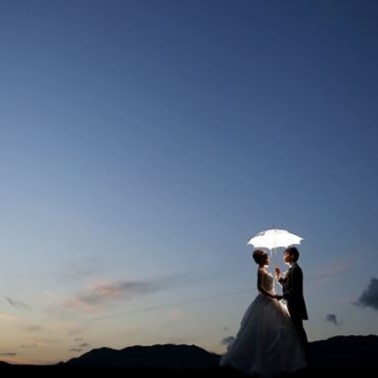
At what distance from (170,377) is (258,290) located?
145 inches

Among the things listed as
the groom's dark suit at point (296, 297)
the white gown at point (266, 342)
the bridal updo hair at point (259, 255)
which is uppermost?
the bridal updo hair at point (259, 255)

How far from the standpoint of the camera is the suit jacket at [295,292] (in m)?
14.6

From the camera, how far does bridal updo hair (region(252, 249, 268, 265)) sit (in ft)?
50.0

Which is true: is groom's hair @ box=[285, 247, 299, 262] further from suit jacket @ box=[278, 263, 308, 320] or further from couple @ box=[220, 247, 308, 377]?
suit jacket @ box=[278, 263, 308, 320]

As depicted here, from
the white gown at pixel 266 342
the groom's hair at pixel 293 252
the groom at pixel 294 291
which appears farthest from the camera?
the groom's hair at pixel 293 252

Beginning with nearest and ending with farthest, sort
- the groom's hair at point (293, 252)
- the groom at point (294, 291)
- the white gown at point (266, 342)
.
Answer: the white gown at point (266, 342)
the groom at point (294, 291)
the groom's hair at point (293, 252)

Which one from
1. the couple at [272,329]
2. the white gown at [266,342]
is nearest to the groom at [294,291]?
the couple at [272,329]

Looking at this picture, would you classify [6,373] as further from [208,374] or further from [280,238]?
[280,238]

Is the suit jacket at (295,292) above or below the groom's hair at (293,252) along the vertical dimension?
below

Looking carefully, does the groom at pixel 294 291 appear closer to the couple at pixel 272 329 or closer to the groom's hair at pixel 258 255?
the couple at pixel 272 329

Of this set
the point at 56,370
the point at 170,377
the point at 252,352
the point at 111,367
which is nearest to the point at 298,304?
the point at 252,352

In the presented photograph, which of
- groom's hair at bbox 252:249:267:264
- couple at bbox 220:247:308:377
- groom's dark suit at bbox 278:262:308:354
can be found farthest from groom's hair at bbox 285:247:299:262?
groom's hair at bbox 252:249:267:264

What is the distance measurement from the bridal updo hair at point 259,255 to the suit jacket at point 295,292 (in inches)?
33.5

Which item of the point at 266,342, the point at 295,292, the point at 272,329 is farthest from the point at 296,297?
A: the point at 266,342
